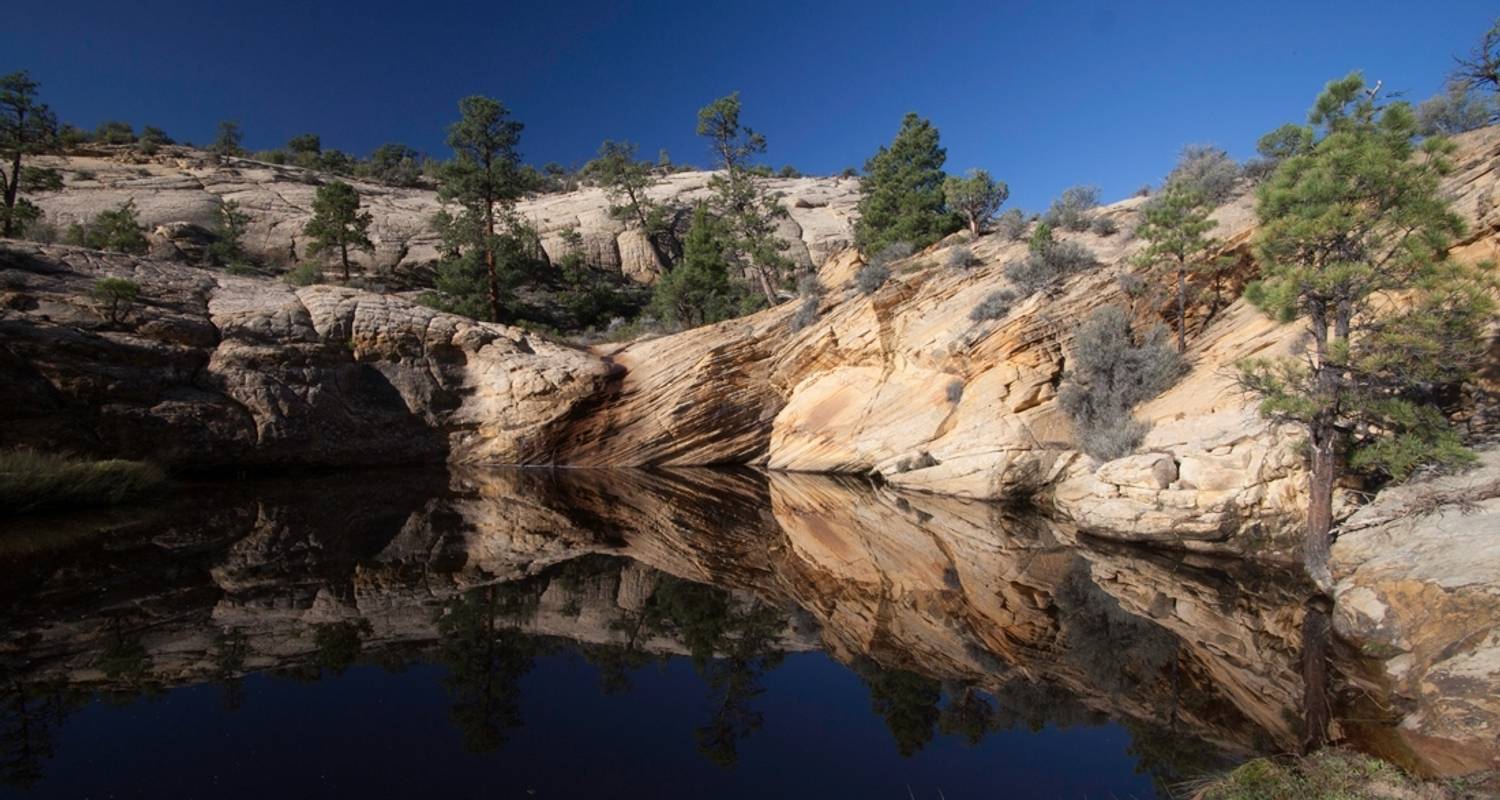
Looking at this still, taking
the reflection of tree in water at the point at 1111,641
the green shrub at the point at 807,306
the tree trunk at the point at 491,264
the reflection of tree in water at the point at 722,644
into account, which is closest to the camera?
the reflection of tree in water at the point at 722,644

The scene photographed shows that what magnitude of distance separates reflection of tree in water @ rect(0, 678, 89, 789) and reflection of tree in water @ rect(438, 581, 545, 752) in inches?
114

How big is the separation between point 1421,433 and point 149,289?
30.7 metres

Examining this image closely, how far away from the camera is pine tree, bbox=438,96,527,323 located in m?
29.2

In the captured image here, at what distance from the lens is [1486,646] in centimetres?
609

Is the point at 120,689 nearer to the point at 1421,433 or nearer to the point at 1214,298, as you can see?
the point at 1421,433

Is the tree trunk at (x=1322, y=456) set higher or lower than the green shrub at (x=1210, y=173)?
lower

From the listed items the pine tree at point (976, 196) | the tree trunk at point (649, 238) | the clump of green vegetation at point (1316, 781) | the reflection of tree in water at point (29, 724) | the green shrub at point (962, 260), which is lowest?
the clump of green vegetation at point (1316, 781)

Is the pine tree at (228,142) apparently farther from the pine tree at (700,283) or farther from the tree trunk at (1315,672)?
the tree trunk at (1315,672)

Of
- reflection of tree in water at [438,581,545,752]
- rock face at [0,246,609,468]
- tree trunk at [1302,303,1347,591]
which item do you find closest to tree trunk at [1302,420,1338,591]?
tree trunk at [1302,303,1347,591]

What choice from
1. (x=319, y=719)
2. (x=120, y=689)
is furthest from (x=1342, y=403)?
(x=120, y=689)

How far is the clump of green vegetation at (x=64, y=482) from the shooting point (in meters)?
13.1

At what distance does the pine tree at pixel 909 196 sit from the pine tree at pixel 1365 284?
2043 centimetres

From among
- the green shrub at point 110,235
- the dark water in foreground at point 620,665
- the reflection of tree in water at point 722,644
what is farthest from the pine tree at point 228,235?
the reflection of tree in water at point 722,644

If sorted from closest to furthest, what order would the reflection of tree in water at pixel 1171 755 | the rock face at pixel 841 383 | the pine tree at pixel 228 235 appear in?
1. the reflection of tree in water at pixel 1171 755
2. the rock face at pixel 841 383
3. the pine tree at pixel 228 235
